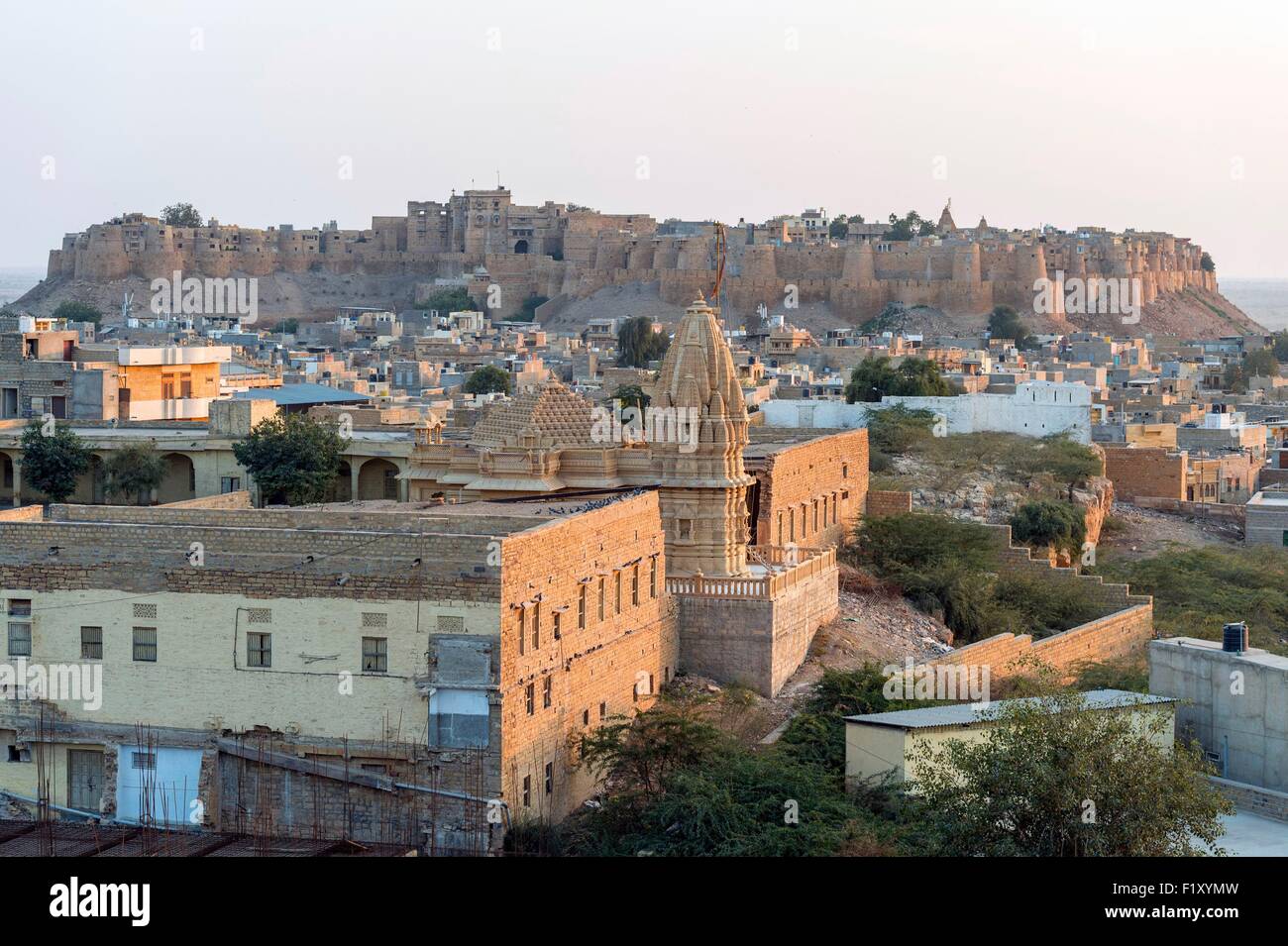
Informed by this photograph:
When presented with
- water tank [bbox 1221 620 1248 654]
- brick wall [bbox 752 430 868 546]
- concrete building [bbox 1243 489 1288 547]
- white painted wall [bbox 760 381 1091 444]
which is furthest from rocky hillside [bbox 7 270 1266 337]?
water tank [bbox 1221 620 1248 654]

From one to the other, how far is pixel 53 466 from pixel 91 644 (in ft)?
31.7

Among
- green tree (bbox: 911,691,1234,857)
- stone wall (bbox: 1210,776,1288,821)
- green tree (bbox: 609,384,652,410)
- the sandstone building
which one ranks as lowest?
stone wall (bbox: 1210,776,1288,821)

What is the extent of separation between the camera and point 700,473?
21234 mm

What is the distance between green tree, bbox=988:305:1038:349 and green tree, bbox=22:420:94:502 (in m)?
53.1

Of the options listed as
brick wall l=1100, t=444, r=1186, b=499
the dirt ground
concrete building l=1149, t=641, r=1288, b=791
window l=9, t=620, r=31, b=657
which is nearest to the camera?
window l=9, t=620, r=31, b=657

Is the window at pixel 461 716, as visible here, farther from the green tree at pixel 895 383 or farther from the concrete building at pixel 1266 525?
the green tree at pixel 895 383

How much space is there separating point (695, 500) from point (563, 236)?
7746 centimetres

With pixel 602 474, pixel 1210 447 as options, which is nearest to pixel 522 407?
pixel 602 474

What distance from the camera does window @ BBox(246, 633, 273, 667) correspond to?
1630cm

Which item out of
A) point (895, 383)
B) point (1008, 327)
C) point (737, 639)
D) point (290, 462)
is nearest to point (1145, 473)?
point (895, 383)

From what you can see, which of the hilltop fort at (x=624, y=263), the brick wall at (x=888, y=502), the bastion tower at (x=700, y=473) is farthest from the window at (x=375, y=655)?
the hilltop fort at (x=624, y=263)

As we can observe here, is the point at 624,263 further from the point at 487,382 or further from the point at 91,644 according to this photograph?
the point at 91,644

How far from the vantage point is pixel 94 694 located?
1662cm

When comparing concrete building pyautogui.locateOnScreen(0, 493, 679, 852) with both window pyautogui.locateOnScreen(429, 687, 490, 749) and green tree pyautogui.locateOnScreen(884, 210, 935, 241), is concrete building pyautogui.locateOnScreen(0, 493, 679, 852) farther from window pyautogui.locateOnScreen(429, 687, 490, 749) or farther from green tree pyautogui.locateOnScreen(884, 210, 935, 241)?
green tree pyautogui.locateOnScreen(884, 210, 935, 241)
